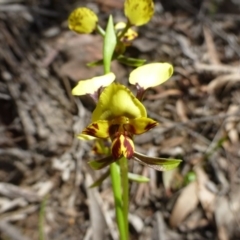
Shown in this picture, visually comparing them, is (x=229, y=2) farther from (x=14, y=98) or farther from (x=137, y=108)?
(x=137, y=108)

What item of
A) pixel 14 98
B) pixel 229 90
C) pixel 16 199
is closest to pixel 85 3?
pixel 14 98

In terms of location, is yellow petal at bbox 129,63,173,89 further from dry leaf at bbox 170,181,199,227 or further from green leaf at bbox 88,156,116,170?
dry leaf at bbox 170,181,199,227

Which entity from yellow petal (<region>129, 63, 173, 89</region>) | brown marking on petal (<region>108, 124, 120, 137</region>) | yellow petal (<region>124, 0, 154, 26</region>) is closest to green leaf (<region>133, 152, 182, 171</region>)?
brown marking on petal (<region>108, 124, 120, 137</region>)

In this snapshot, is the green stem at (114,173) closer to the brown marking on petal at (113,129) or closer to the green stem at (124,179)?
the green stem at (124,179)

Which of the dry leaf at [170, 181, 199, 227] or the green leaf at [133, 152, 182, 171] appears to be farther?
the dry leaf at [170, 181, 199, 227]

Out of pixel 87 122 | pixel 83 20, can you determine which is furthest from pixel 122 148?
pixel 87 122

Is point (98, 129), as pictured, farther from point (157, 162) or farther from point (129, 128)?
point (157, 162)
